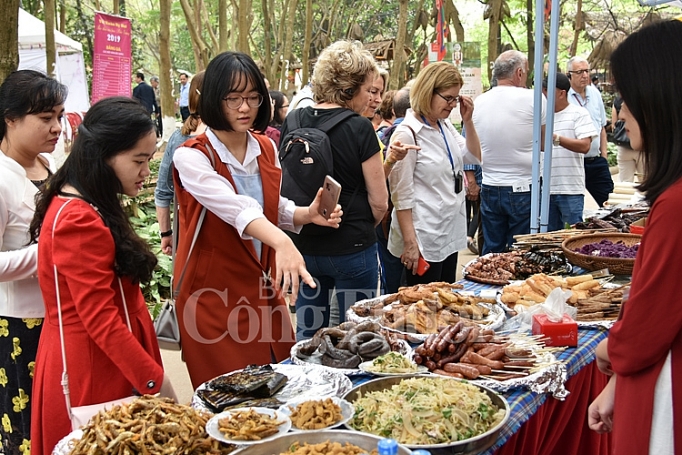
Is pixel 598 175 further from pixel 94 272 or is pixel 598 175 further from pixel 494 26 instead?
pixel 494 26

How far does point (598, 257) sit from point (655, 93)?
7.58 feet

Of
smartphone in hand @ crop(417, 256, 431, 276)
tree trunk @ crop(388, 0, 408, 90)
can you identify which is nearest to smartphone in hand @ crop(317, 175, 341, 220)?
smartphone in hand @ crop(417, 256, 431, 276)

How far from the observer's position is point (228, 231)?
2.95 meters

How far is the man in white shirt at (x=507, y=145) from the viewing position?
580 centimetres

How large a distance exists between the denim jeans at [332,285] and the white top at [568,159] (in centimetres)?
295

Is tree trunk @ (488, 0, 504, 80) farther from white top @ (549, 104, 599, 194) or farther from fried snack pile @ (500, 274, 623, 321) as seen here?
fried snack pile @ (500, 274, 623, 321)

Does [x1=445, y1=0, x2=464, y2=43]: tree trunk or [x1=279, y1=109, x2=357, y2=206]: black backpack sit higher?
[x1=445, y1=0, x2=464, y2=43]: tree trunk

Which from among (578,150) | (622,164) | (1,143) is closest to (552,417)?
(1,143)

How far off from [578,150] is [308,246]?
327cm

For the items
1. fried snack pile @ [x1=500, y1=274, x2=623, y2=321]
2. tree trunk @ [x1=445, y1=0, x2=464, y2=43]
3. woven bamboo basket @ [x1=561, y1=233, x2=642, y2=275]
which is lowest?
fried snack pile @ [x1=500, y1=274, x2=623, y2=321]

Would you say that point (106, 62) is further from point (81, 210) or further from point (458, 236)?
point (81, 210)

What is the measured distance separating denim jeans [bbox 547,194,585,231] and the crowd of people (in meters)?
1.79

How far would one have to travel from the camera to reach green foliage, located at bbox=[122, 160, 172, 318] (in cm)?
707

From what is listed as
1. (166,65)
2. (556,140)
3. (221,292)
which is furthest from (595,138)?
(166,65)
